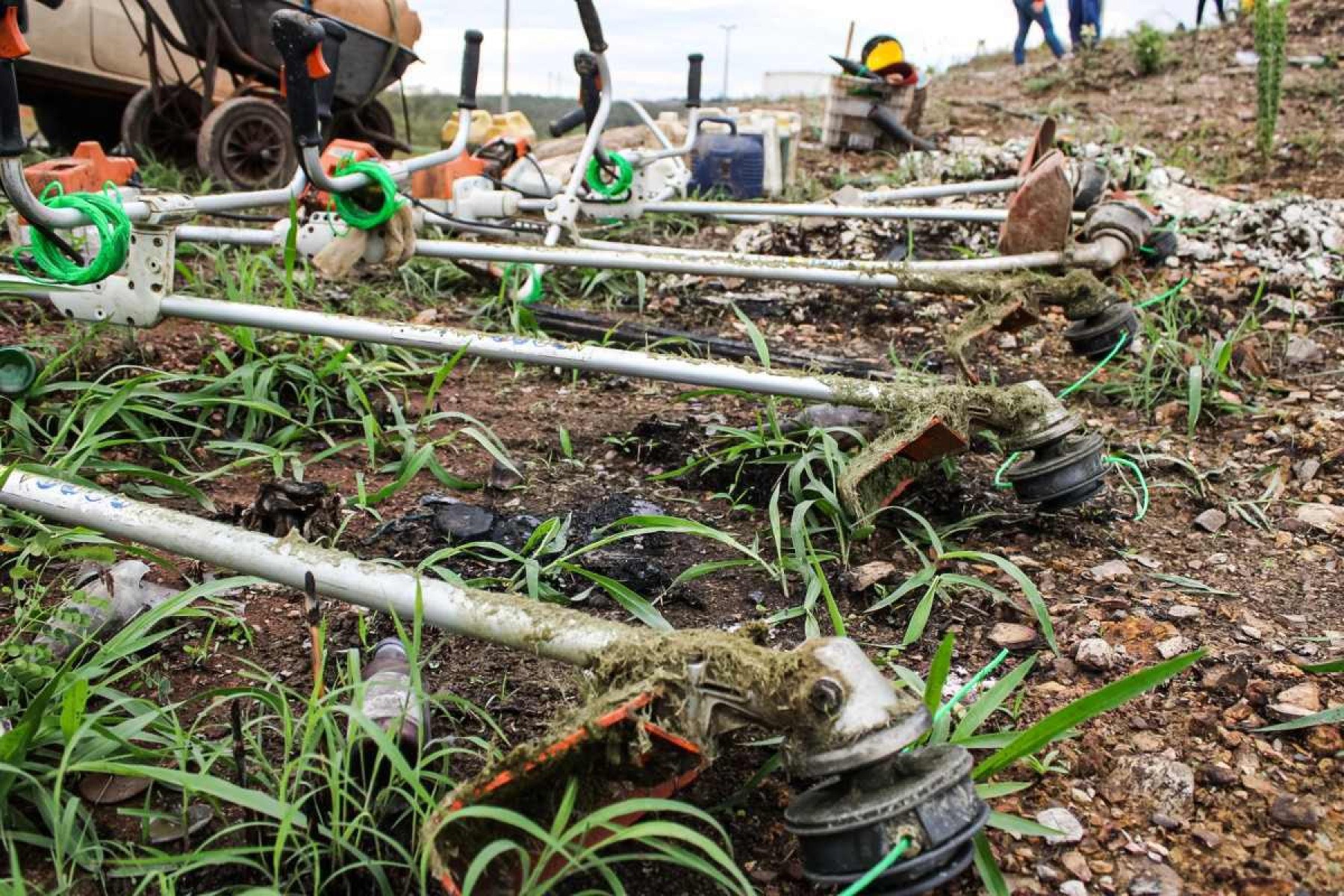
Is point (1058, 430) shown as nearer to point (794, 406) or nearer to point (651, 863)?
point (794, 406)

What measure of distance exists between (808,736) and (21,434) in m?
1.96

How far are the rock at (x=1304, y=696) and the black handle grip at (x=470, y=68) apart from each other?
3.38 meters

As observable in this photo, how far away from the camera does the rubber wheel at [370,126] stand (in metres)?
6.94

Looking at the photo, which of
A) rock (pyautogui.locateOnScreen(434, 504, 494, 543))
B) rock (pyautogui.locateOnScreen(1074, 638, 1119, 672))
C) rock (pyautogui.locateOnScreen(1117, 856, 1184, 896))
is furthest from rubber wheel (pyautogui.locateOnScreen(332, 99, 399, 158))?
rock (pyautogui.locateOnScreen(1117, 856, 1184, 896))

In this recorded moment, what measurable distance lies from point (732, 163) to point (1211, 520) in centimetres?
390

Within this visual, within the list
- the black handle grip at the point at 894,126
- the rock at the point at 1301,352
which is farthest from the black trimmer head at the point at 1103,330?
the black handle grip at the point at 894,126

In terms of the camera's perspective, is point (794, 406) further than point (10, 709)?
Yes

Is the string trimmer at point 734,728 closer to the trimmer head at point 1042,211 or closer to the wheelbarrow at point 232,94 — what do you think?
the trimmer head at point 1042,211

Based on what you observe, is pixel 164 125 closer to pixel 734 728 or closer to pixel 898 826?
pixel 734 728

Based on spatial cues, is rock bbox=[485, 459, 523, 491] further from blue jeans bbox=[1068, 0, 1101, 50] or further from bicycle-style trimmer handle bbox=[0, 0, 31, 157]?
blue jeans bbox=[1068, 0, 1101, 50]

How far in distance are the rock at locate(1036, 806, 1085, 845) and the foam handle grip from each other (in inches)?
81.5

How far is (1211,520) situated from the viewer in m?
2.28

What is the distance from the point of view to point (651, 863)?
1.28 metres

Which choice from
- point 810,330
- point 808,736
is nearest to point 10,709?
point 808,736
